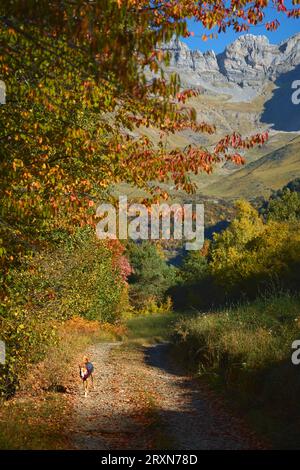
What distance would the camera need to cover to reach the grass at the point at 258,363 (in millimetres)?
12422

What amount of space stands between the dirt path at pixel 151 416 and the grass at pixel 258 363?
0.59 meters

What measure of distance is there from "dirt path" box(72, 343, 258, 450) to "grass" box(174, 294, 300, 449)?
59 cm

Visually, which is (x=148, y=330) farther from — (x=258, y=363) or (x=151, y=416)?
(x=151, y=416)

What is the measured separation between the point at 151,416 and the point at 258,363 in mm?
3610

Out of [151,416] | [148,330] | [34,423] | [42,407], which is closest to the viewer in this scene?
[34,423]

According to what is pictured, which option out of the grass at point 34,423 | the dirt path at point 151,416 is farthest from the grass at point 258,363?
the grass at point 34,423

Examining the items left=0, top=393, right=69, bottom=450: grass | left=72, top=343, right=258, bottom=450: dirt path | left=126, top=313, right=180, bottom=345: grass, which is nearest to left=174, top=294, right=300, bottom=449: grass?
left=72, top=343, right=258, bottom=450: dirt path

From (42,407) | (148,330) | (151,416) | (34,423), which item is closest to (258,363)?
(151,416)

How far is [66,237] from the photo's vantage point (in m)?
24.4

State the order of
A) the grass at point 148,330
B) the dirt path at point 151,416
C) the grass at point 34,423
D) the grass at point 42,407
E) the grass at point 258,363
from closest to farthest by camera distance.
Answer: the grass at point 34,423
the grass at point 42,407
the dirt path at point 151,416
the grass at point 258,363
the grass at point 148,330

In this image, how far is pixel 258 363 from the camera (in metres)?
15.6

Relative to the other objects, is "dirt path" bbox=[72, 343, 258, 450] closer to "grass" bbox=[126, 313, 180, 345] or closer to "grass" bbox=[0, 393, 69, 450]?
"grass" bbox=[0, 393, 69, 450]

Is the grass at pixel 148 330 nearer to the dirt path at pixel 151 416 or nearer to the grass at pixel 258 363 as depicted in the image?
the grass at pixel 258 363

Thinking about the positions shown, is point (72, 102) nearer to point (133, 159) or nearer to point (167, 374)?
point (133, 159)
